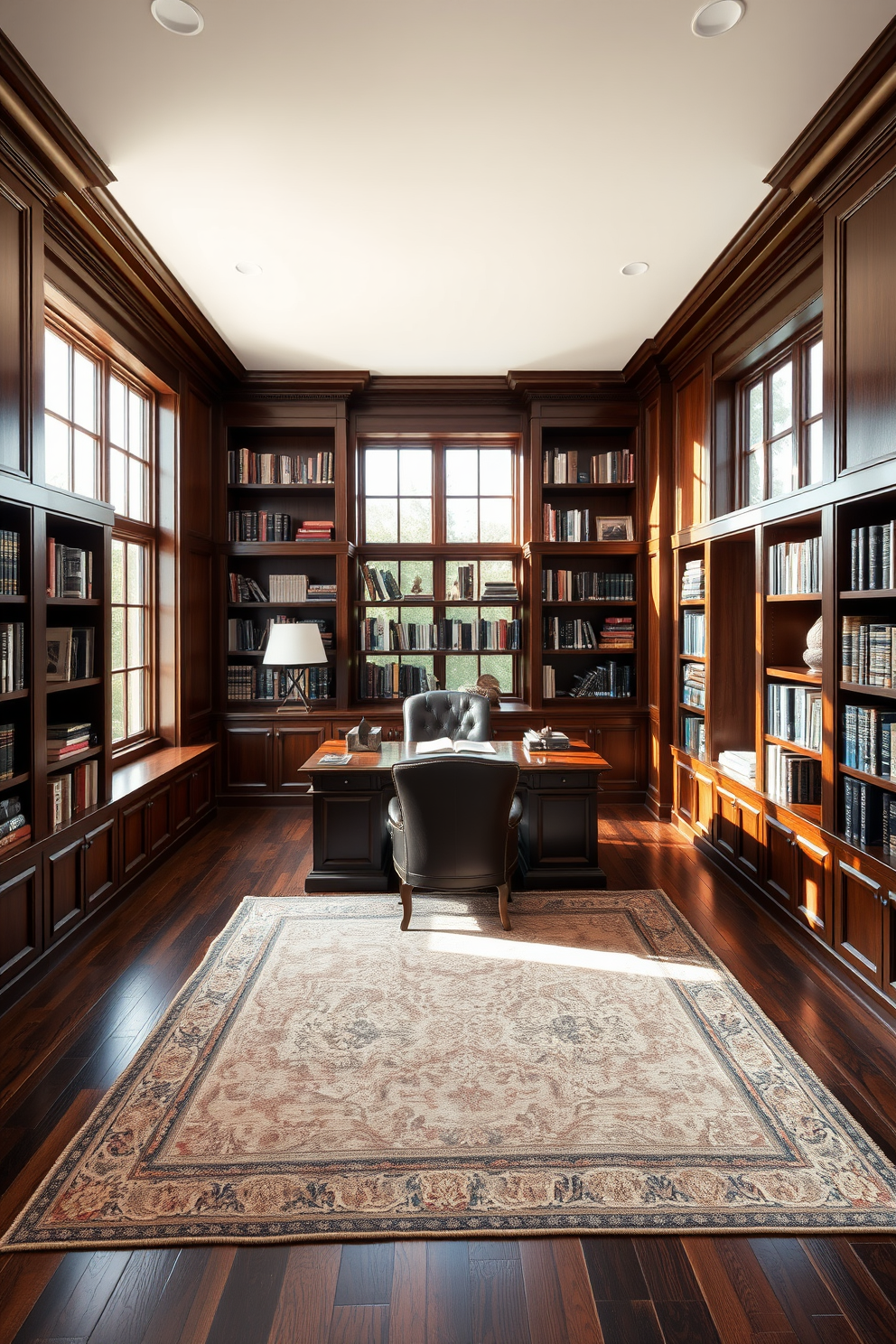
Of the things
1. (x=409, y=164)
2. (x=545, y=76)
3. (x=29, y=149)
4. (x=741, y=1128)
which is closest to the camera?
(x=741, y=1128)

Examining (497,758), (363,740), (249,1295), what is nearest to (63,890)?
(363,740)

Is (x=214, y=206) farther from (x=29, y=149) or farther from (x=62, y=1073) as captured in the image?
(x=62, y=1073)

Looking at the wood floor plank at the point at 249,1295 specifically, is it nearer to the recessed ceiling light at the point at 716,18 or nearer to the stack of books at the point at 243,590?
the recessed ceiling light at the point at 716,18

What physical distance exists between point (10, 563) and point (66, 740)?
0.89 m

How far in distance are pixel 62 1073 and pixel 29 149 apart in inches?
135

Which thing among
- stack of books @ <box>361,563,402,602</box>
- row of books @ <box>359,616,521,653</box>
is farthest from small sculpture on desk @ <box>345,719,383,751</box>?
stack of books @ <box>361,563,402,602</box>

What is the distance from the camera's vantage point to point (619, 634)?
6.38 m

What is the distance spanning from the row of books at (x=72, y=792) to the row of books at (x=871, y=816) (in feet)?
11.1

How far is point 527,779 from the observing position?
418cm

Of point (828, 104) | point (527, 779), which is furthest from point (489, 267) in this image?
point (527, 779)

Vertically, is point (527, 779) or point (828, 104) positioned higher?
point (828, 104)

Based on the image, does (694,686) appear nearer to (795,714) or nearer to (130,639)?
(795,714)

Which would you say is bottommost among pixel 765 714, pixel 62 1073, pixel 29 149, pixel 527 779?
pixel 62 1073

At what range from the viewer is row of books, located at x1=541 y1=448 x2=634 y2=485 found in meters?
6.29
